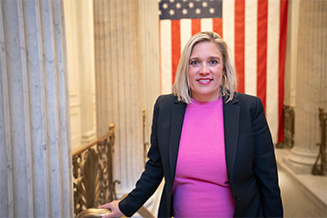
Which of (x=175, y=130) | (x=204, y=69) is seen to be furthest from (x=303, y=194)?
(x=204, y=69)

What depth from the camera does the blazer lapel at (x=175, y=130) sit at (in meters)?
1.58

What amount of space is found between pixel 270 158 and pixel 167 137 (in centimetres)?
55

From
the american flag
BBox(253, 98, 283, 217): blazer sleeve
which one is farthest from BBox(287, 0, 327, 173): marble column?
BBox(253, 98, 283, 217): blazer sleeve

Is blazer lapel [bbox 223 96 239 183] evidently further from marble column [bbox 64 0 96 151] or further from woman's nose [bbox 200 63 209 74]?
marble column [bbox 64 0 96 151]

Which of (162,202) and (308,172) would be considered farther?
(308,172)

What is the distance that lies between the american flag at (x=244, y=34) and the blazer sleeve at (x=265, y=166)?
316cm

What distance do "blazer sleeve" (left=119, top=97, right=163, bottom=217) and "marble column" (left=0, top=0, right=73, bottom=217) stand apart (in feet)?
1.25

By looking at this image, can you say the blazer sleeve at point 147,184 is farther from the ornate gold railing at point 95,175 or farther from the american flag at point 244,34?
the american flag at point 244,34

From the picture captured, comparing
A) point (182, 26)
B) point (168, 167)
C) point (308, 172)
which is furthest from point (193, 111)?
point (308, 172)

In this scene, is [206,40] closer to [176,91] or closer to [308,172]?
[176,91]

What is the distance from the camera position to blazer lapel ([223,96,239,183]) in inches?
59.6

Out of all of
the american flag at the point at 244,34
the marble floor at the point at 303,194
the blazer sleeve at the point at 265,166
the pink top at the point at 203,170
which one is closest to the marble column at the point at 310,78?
the marble floor at the point at 303,194

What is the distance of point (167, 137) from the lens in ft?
5.37

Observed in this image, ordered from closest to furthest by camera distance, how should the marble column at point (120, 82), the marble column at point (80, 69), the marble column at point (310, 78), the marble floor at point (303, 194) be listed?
the marble column at point (120, 82) < the marble floor at point (303, 194) < the marble column at point (310, 78) < the marble column at point (80, 69)
